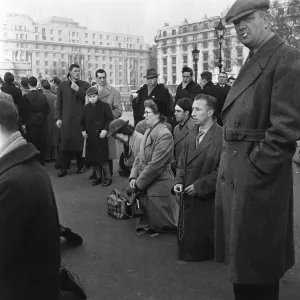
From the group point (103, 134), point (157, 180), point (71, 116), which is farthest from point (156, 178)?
point (71, 116)

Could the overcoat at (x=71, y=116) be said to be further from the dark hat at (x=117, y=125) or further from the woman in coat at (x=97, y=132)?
the dark hat at (x=117, y=125)

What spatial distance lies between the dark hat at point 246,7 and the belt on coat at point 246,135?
2.08 ft

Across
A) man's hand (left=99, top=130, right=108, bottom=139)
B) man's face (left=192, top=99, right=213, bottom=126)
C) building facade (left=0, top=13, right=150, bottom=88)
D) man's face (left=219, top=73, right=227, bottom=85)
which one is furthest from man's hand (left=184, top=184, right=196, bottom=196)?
building facade (left=0, top=13, right=150, bottom=88)

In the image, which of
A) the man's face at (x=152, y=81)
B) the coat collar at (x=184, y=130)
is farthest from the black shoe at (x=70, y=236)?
the man's face at (x=152, y=81)

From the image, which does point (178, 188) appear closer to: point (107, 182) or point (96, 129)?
point (107, 182)

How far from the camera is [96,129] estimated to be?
8703 mm

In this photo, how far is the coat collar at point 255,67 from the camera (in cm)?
265

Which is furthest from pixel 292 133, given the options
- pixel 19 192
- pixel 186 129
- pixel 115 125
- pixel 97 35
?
pixel 97 35

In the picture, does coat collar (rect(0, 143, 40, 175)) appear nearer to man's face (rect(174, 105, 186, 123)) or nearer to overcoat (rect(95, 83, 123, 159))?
man's face (rect(174, 105, 186, 123))

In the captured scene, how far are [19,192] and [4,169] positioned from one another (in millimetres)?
136

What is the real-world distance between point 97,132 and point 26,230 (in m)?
6.47

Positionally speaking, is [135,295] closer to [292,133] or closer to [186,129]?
[292,133]

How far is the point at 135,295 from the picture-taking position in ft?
13.4

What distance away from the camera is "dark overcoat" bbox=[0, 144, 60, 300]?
2.20 metres
